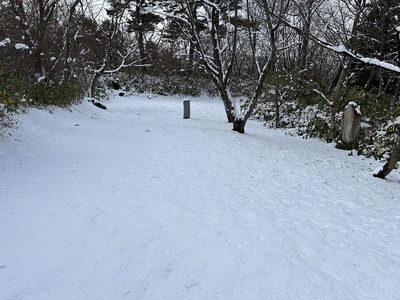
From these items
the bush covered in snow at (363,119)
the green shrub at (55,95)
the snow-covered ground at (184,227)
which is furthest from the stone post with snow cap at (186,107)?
the snow-covered ground at (184,227)

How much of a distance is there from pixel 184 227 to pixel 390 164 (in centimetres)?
389

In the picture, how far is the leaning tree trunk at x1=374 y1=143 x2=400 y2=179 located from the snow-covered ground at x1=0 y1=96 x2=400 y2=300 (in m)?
0.16

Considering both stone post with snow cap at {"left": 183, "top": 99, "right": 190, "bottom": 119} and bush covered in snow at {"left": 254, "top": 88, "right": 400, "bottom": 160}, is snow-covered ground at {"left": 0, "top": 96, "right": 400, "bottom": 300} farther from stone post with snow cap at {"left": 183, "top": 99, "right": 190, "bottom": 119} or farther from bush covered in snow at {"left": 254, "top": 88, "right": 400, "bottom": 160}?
stone post with snow cap at {"left": 183, "top": 99, "right": 190, "bottom": 119}

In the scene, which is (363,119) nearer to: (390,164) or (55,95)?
(390,164)

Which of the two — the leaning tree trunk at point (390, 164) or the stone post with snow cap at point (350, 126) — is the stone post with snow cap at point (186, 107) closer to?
the stone post with snow cap at point (350, 126)

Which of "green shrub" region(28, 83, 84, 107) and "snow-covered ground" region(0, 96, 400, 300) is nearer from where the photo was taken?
"snow-covered ground" region(0, 96, 400, 300)

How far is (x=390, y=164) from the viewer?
4520mm

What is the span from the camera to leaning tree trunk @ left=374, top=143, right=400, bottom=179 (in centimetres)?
426

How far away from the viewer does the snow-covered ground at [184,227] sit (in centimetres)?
201

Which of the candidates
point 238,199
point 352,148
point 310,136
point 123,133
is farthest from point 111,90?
point 238,199

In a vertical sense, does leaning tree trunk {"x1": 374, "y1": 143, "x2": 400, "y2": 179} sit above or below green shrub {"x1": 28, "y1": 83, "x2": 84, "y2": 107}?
below

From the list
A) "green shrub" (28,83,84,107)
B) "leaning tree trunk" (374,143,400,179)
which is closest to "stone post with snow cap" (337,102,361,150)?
"leaning tree trunk" (374,143,400,179)

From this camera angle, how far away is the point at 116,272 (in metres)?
2.08

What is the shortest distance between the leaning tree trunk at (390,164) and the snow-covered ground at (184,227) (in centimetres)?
16
